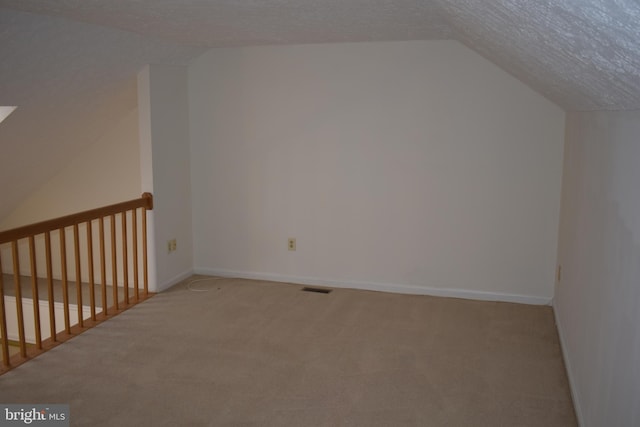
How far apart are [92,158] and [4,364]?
2.25m

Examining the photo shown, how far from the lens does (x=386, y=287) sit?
4383 millimetres

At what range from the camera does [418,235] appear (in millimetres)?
4242

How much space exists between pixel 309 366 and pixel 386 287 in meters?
1.47

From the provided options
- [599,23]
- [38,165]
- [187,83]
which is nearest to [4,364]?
[38,165]

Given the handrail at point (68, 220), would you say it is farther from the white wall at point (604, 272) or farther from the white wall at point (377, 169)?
the white wall at point (604, 272)

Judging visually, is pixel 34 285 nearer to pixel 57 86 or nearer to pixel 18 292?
pixel 18 292

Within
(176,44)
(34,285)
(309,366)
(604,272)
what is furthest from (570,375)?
(176,44)

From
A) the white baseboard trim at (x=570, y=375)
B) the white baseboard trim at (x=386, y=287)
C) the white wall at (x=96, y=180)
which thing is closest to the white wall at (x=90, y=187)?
the white wall at (x=96, y=180)

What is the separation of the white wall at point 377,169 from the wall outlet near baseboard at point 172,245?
0.28m

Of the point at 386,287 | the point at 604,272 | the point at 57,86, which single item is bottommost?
the point at 386,287

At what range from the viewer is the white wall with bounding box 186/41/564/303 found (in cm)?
395

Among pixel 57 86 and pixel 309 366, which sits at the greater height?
pixel 57 86

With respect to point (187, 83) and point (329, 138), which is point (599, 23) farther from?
point (187, 83)

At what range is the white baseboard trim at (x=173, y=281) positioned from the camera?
4.38 metres
